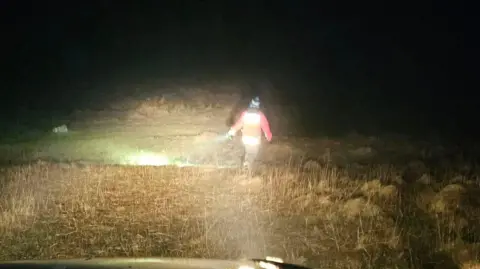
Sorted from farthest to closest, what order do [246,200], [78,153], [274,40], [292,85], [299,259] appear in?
[274,40], [292,85], [78,153], [246,200], [299,259]

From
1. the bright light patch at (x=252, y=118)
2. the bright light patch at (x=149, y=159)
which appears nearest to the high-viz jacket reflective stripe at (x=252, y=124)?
the bright light patch at (x=252, y=118)

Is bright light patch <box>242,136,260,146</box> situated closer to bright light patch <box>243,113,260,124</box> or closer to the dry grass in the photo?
bright light patch <box>243,113,260,124</box>

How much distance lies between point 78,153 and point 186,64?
3580cm

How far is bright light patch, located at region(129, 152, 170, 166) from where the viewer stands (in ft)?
50.0

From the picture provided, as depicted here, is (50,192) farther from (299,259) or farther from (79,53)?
(79,53)

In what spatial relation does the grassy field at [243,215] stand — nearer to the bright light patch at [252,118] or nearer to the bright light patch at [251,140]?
the bright light patch at [251,140]

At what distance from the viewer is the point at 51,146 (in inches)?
716

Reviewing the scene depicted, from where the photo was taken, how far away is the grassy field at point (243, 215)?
340 inches

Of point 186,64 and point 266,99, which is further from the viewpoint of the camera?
point 186,64

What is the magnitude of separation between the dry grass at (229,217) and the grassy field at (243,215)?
0.02m

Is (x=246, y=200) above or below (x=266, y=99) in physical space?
below

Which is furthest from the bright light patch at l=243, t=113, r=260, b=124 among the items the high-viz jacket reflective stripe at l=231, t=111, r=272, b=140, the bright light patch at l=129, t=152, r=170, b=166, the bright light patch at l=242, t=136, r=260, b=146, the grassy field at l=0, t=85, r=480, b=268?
the bright light patch at l=129, t=152, r=170, b=166

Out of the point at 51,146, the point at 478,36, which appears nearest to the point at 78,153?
the point at 51,146

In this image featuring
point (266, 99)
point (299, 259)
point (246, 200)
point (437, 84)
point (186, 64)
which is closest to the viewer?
point (299, 259)
